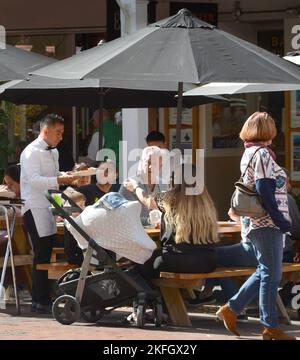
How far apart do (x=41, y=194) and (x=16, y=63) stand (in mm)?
1909

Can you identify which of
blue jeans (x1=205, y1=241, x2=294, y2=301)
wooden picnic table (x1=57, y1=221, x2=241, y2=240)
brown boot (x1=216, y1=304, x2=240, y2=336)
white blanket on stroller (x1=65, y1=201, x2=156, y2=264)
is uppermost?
white blanket on stroller (x1=65, y1=201, x2=156, y2=264)

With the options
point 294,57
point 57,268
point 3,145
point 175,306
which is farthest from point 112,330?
point 3,145

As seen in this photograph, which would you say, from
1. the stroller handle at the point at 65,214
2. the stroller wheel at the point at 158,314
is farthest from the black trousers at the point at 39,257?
the stroller wheel at the point at 158,314

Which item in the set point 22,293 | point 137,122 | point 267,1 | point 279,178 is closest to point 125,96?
point 137,122

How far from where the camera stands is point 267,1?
15.6 metres

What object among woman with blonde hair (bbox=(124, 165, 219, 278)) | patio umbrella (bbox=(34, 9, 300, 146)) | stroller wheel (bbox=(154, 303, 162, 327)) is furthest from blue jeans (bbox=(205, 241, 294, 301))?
patio umbrella (bbox=(34, 9, 300, 146))

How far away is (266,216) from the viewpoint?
28.5 ft

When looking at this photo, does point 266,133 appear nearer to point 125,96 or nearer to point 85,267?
point 85,267

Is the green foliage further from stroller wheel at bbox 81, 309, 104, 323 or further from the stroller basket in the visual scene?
the stroller basket

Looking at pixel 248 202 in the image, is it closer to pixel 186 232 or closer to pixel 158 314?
pixel 186 232

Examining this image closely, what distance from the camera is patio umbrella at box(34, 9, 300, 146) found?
902cm

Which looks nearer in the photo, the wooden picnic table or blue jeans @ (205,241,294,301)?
blue jeans @ (205,241,294,301)

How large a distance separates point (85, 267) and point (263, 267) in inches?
64.2

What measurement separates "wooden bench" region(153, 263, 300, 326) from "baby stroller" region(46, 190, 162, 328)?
0.16 metres
